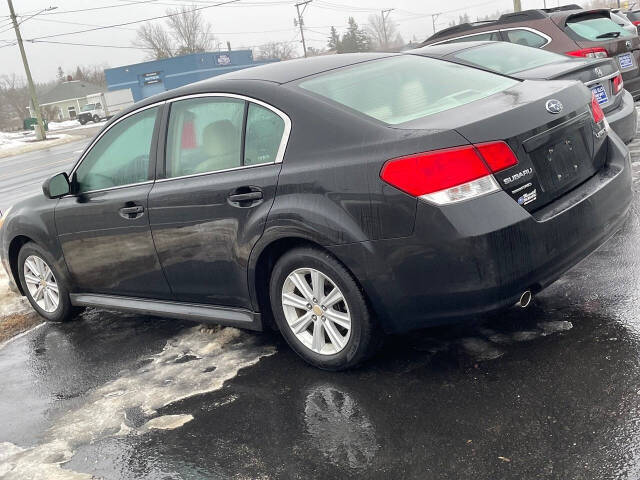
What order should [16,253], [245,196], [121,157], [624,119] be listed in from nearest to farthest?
[245,196], [121,157], [16,253], [624,119]

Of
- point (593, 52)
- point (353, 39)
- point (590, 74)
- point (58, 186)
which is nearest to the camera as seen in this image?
point (58, 186)

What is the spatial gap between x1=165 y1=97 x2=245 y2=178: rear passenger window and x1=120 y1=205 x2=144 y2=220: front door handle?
331 millimetres

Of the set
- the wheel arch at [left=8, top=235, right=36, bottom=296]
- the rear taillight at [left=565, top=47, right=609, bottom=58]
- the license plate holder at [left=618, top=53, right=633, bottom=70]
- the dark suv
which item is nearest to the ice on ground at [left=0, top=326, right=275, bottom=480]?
the wheel arch at [left=8, top=235, right=36, bottom=296]

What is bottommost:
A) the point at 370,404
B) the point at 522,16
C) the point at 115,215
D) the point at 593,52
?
the point at 370,404

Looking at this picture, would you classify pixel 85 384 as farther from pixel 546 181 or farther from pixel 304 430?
pixel 546 181

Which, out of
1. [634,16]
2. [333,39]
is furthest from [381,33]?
[634,16]

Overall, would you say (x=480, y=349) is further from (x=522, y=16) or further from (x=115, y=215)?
(x=522, y=16)

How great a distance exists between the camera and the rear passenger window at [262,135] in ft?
12.4

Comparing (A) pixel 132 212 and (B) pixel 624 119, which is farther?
(B) pixel 624 119

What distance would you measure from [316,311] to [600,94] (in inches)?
163

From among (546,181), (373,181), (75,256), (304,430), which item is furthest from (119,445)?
(546,181)

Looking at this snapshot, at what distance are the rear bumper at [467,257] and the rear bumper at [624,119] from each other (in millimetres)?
3350

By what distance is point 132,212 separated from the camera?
4.52 meters

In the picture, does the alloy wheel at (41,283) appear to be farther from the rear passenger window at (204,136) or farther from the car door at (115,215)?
the rear passenger window at (204,136)
